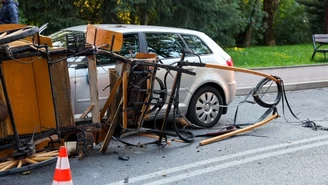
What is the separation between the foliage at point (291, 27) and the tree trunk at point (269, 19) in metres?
1.93

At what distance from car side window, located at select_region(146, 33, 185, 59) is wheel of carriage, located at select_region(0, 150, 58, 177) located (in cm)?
240

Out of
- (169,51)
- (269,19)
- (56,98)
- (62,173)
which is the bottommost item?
(269,19)

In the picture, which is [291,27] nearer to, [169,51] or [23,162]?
[169,51]

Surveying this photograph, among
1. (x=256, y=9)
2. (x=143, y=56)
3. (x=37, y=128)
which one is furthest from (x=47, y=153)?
(x=256, y=9)

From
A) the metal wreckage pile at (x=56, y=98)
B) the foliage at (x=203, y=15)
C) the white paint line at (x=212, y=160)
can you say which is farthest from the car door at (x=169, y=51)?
the foliage at (x=203, y=15)

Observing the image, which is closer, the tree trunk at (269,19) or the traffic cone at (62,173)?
the traffic cone at (62,173)

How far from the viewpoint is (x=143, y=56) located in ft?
18.2

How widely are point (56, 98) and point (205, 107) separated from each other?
106 inches

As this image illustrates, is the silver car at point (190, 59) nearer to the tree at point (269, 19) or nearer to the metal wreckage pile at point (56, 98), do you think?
the metal wreckage pile at point (56, 98)

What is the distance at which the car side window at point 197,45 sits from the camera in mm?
6945

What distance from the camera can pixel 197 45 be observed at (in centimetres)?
702

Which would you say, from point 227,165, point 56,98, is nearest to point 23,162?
point 56,98

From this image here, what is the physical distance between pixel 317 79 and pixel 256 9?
39.5 feet

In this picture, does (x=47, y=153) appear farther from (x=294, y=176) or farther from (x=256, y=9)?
(x=256, y=9)
